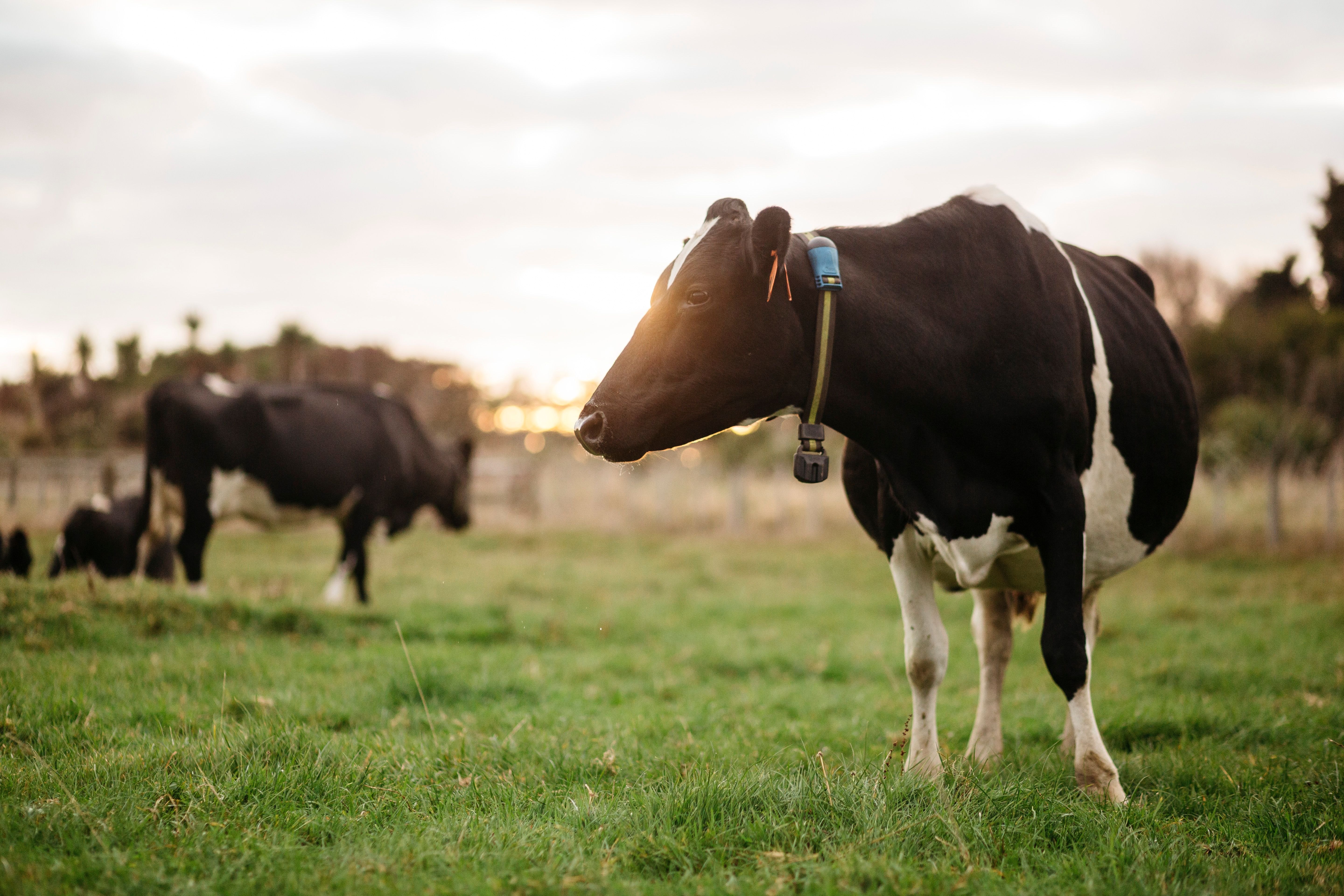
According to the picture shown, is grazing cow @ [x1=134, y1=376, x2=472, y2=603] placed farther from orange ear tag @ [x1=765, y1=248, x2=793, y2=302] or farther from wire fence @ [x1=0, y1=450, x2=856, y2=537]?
orange ear tag @ [x1=765, y1=248, x2=793, y2=302]

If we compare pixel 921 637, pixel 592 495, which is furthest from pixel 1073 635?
pixel 592 495

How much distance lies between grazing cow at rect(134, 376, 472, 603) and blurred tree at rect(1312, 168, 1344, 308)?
1339 centimetres

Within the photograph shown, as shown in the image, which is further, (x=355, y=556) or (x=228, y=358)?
(x=228, y=358)

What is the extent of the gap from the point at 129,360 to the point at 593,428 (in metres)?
37.5

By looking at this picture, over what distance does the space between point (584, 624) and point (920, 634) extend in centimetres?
453

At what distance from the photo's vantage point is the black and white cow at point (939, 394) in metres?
2.89

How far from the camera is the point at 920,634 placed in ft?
11.8

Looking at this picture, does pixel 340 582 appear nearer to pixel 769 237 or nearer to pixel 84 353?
pixel 769 237

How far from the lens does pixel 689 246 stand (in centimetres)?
298

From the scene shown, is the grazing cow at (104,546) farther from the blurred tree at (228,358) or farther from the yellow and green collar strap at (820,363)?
the blurred tree at (228,358)

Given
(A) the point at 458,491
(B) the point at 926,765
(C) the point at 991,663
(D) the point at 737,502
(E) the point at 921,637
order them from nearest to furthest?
1. (B) the point at 926,765
2. (E) the point at 921,637
3. (C) the point at 991,663
4. (A) the point at 458,491
5. (D) the point at 737,502

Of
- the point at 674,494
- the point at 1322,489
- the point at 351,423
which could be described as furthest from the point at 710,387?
the point at 674,494

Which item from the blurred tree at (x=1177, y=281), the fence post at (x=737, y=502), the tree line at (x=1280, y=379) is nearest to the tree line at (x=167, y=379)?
the fence post at (x=737, y=502)

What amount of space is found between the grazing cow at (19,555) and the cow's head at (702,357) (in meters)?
7.07
